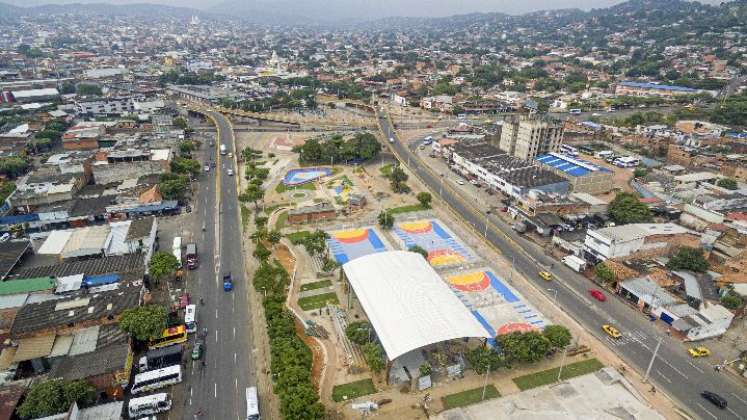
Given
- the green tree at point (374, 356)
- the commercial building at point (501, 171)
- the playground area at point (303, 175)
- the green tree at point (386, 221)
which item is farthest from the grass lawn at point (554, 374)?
the playground area at point (303, 175)

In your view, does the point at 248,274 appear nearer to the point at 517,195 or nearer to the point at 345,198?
the point at 345,198

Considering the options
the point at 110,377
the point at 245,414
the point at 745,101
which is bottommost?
the point at 245,414

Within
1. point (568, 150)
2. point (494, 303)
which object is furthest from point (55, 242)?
point (568, 150)

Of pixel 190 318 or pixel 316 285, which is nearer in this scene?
pixel 190 318

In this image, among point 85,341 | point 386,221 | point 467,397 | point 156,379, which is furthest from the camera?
point 386,221

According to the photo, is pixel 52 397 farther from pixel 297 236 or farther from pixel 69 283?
pixel 297 236

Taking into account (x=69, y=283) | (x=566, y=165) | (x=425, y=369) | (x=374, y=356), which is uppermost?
(x=566, y=165)

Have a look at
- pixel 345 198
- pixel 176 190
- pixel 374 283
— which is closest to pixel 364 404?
pixel 374 283
